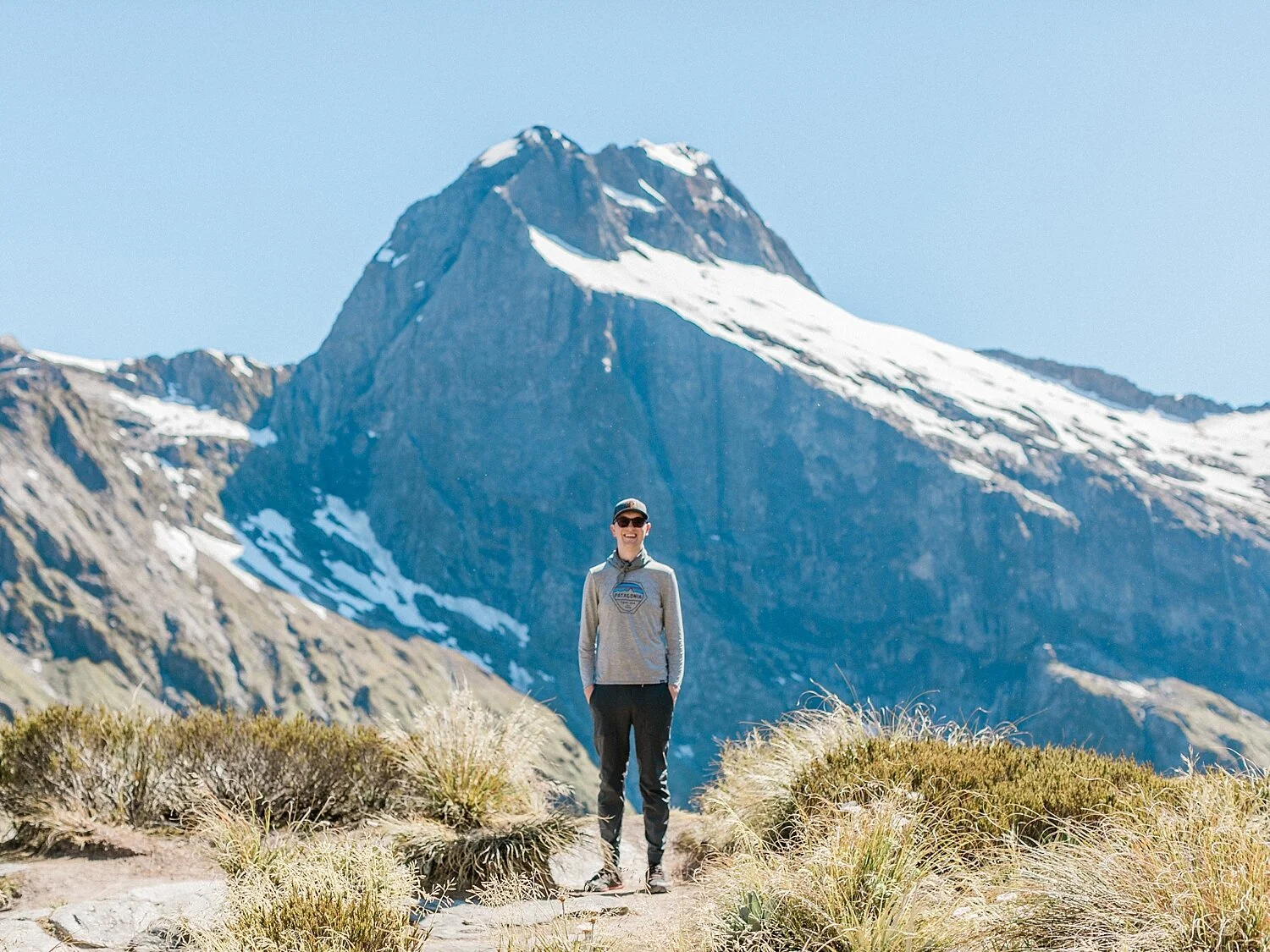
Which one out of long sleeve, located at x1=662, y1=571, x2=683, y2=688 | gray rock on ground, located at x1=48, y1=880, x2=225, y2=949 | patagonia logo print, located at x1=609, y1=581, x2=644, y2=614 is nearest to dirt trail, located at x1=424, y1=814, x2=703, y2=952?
gray rock on ground, located at x1=48, y1=880, x2=225, y2=949

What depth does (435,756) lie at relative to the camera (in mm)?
9422

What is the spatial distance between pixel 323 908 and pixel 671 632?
3.46m

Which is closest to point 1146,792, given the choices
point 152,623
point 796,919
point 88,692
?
point 796,919

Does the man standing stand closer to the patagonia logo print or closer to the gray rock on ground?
the patagonia logo print

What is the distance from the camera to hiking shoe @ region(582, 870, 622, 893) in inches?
309

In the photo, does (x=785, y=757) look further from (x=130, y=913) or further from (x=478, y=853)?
(x=130, y=913)

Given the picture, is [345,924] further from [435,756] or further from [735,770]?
[735,770]

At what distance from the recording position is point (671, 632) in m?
8.34

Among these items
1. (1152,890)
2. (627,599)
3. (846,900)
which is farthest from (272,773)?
(1152,890)

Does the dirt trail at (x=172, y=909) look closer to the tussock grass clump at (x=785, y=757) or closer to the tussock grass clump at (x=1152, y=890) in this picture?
the tussock grass clump at (x=785, y=757)

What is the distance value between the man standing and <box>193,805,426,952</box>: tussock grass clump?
7.10ft

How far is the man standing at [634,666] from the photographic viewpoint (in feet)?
26.9

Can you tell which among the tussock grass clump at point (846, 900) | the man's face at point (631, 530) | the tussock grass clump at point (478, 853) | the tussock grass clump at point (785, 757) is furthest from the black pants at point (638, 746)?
the tussock grass clump at point (846, 900)

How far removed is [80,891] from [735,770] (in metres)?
6.17
